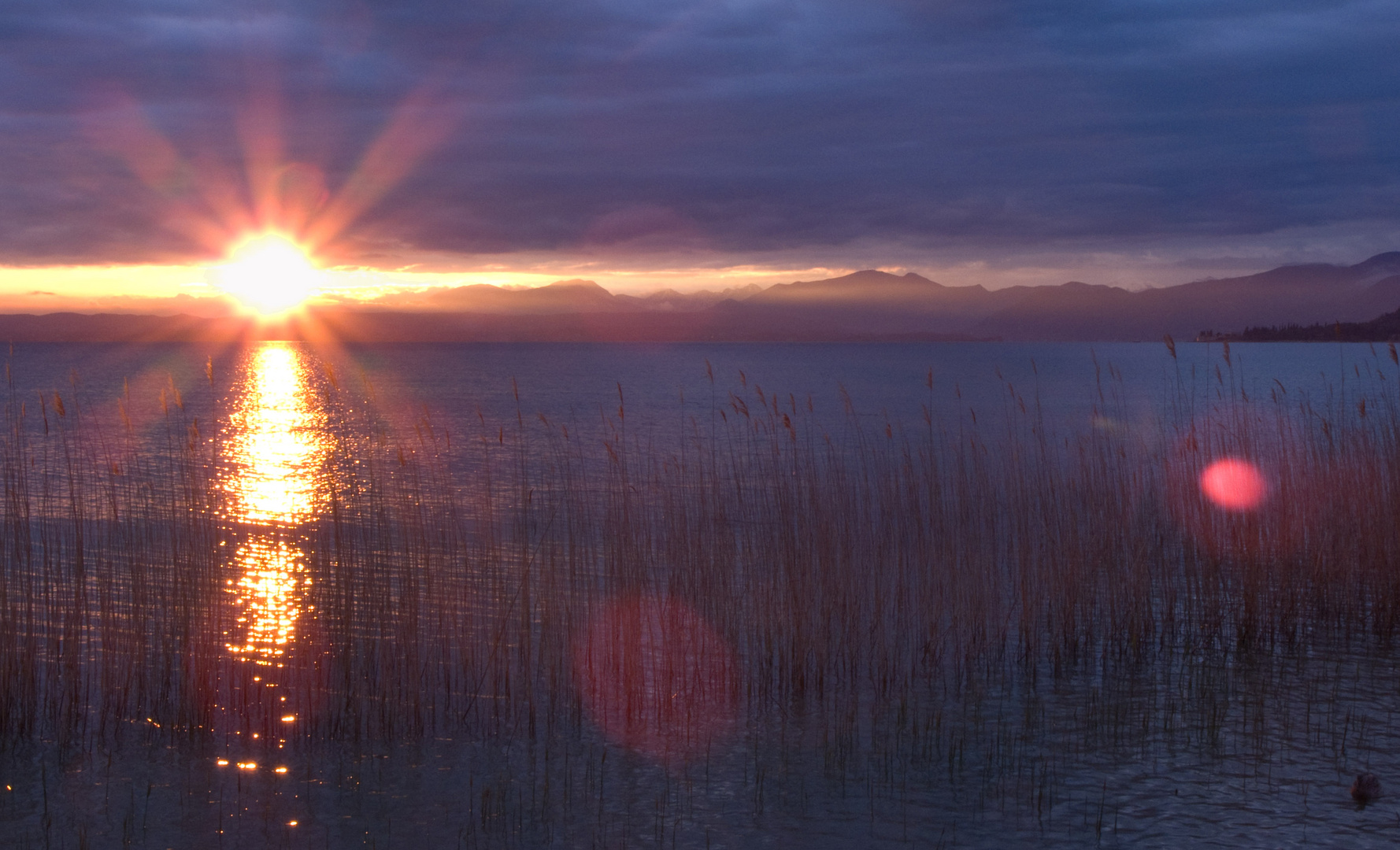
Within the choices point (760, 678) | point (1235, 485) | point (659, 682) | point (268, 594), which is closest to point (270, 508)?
point (268, 594)

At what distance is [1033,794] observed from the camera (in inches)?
209

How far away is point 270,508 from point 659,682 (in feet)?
38.2

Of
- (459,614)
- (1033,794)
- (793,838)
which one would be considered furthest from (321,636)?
(1033,794)

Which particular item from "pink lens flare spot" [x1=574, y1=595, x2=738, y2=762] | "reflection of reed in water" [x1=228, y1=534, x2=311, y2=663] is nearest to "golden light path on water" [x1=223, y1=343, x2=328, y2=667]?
"reflection of reed in water" [x1=228, y1=534, x2=311, y2=663]

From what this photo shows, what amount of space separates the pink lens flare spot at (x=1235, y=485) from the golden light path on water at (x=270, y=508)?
7.71 m

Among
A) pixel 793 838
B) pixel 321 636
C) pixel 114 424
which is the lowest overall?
pixel 793 838

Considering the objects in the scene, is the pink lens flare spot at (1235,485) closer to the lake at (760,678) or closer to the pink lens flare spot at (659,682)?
the lake at (760,678)

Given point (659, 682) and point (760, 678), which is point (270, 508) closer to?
point (659, 682)

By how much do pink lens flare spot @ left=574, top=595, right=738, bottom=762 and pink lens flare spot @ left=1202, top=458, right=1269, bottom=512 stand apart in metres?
5.00

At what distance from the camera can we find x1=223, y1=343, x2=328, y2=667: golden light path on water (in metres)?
7.09

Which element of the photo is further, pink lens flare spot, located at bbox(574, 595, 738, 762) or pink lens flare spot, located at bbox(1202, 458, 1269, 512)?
pink lens flare spot, located at bbox(1202, 458, 1269, 512)

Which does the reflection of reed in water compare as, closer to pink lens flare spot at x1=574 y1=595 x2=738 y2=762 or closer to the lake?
the lake

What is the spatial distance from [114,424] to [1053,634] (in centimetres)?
3211

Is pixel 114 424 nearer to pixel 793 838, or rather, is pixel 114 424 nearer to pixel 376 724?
pixel 376 724
